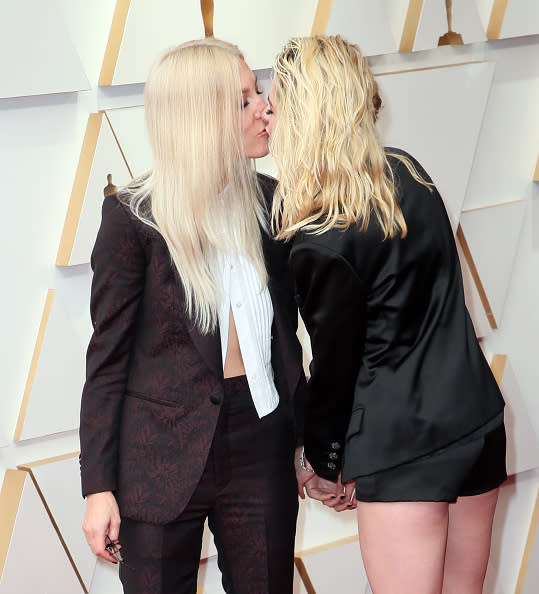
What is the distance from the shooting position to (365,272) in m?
1.31

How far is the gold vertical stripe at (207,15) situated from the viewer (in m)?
1.94

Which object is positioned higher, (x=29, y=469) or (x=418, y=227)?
(x=418, y=227)

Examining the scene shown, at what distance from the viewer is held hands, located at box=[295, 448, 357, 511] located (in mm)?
1577

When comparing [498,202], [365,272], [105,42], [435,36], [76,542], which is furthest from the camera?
[498,202]

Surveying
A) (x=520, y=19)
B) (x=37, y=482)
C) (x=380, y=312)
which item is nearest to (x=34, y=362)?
(x=37, y=482)

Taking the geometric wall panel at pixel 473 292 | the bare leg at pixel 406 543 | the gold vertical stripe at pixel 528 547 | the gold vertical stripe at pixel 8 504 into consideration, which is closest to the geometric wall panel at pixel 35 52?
the gold vertical stripe at pixel 8 504

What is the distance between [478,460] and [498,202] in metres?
1.28

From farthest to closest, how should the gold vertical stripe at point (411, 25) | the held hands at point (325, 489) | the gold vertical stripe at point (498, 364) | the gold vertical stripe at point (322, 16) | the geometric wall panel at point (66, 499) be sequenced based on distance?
1. the gold vertical stripe at point (498, 364)
2. the gold vertical stripe at point (411, 25)
3. the gold vertical stripe at point (322, 16)
4. the geometric wall panel at point (66, 499)
5. the held hands at point (325, 489)

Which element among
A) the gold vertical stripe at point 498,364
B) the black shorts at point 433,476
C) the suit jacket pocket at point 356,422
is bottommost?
the gold vertical stripe at point 498,364

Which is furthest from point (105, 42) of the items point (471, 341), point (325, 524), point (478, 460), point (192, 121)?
point (325, 524)

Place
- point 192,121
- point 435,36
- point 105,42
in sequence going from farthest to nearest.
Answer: point 435,36 → point 105,42 → point 192,121

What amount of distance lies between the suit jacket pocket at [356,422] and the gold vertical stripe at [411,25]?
1213mm

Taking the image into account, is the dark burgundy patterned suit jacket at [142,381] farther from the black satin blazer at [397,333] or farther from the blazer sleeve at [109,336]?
the black satin blazer at [397,333]

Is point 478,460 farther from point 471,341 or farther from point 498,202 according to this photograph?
point 498,202
